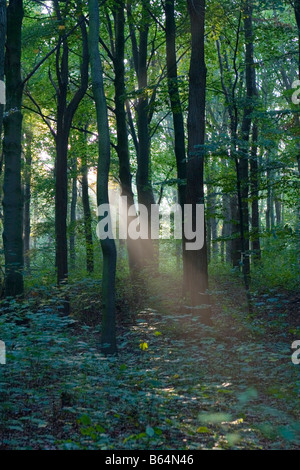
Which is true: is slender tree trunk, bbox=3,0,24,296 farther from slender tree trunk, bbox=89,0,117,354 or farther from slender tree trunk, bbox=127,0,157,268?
slender tree trunk, bbox=127,0,157,268

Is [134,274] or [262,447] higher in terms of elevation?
[134,274]

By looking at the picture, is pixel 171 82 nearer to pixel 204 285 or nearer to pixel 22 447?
pixel 204 285

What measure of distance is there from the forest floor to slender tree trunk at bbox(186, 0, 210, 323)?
199cm

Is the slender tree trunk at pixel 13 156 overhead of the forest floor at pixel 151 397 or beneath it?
overhead

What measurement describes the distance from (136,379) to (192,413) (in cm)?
170

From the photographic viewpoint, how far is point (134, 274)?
18.4m

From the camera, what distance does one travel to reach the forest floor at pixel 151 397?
5469 mm

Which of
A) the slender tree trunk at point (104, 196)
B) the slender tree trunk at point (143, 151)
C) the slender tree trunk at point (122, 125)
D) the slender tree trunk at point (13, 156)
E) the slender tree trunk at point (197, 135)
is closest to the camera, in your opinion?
the slender tree trunk at point (104, 196)

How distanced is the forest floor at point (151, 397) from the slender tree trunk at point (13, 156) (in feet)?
13.9

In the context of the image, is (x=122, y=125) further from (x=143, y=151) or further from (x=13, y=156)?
(x=13, y=156)

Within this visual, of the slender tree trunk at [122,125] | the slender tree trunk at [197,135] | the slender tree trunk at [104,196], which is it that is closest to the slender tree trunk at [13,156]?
the slender tree trunk at [104,196]

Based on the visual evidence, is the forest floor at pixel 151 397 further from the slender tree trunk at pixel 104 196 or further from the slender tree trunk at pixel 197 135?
the slender tree trunk at pixel 197 135

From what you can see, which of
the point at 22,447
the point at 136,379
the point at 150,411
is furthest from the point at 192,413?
the point at 22,447

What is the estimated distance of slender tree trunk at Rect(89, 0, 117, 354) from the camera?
34.2 ft
